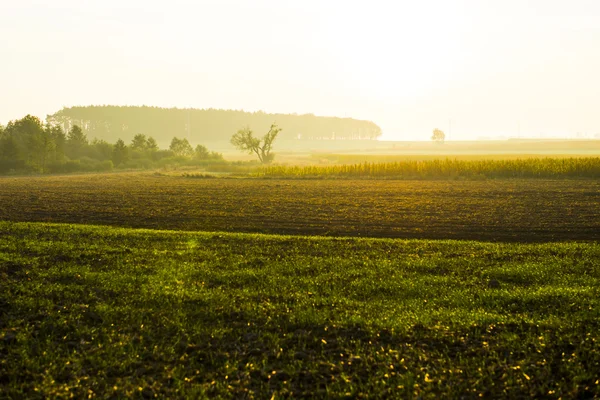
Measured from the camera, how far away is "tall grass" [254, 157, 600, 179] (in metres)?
48.0

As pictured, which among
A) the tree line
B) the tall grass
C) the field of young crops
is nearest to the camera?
the field of young crops

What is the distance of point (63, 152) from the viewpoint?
289 ft

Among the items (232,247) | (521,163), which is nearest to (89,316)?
(232,247)

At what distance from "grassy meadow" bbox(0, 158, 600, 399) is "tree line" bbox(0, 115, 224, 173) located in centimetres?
6186

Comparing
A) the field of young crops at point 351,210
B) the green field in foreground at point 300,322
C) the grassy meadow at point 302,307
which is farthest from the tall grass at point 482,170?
the green field in foreground at point 300,322

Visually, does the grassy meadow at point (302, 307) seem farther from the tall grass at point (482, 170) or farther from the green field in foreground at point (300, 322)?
the tall grass at point (482, 170)

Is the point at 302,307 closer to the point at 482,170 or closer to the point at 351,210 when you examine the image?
the point at 351,210

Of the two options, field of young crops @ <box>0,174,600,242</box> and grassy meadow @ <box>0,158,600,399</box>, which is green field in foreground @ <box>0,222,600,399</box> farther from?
field of young crops @ <box>0,174,600,242</box>

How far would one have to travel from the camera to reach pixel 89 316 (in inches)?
451

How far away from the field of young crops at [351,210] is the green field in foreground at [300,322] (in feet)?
13.5

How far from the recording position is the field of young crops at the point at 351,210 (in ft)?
72.4

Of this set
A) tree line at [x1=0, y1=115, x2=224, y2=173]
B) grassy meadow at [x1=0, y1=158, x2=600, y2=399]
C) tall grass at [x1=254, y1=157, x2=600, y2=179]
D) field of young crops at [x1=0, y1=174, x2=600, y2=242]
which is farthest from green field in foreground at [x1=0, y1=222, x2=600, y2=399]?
tree line at [x1=0, y1=115, x2=224, y2=173]

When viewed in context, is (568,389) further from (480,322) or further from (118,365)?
(118,365)

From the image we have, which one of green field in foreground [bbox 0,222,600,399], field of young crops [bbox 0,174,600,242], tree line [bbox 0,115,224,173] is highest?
tree line [bbox 0,115,224,173]
